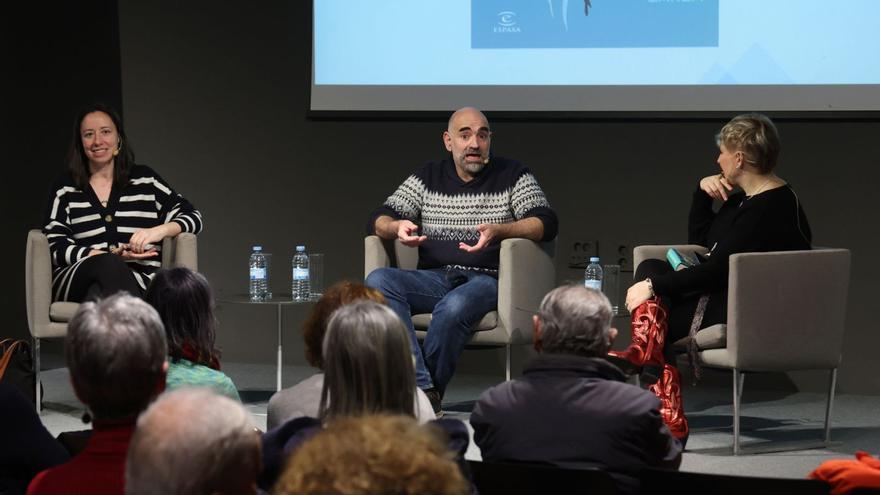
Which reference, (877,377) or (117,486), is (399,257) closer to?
(877,377)

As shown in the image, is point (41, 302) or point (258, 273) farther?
point (258, 273)

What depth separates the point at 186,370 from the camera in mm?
2857

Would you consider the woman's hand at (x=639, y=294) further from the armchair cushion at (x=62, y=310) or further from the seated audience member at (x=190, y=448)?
the seated audience member at (x=190, y=448)

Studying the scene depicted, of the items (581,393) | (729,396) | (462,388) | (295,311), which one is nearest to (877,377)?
(729,396)

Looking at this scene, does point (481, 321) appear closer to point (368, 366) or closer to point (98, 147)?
point (98, 147)

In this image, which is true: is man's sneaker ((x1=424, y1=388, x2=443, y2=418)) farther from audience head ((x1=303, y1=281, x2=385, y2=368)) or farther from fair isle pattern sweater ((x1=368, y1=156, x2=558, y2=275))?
audience head ((x1=303, y1=281, x2=385, y2=368))

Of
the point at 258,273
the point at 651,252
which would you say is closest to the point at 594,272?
the point at 651,252

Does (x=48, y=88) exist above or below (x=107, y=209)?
above

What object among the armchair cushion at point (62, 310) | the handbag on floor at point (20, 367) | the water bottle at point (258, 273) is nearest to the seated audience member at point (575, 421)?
the handbag on floor at point (20, 367)

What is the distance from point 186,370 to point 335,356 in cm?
76

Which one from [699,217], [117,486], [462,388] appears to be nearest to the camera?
[117,486]

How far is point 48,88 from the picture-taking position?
6.65 meters

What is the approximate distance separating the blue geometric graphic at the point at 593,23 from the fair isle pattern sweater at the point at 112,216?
1.63 meters

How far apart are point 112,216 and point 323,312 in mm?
2752
